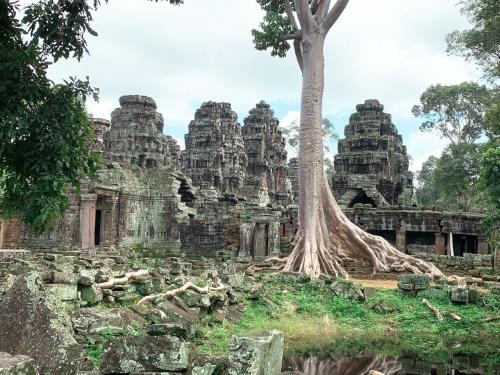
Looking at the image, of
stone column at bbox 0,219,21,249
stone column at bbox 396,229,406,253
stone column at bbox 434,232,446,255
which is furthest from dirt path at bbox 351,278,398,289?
stone column at bbox 0,219,21,249

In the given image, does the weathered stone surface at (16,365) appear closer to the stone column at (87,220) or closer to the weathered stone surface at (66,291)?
the weathered stone surface at (66,291)

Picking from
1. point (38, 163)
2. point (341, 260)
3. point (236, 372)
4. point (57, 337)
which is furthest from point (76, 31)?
point (341, 260)

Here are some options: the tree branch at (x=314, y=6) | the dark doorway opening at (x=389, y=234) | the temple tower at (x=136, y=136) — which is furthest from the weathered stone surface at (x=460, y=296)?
the temple tower at (x=136, y=136)

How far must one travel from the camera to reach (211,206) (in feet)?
76.3

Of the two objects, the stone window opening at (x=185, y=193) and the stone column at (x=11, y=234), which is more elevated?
the stone window opening at (x=185, y=193)

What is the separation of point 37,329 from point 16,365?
1.21 metres

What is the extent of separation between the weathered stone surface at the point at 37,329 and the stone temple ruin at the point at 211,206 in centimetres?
1570

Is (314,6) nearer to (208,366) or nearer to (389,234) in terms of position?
(389,234)

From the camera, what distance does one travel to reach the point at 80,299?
6137 mm

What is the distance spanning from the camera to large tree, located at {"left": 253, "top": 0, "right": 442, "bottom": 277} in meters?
14.5

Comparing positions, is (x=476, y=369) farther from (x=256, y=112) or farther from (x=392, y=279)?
(x=256, y=112)

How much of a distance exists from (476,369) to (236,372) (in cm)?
428

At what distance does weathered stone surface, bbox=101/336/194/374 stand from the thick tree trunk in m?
10.3

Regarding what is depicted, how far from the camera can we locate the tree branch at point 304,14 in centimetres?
1550
